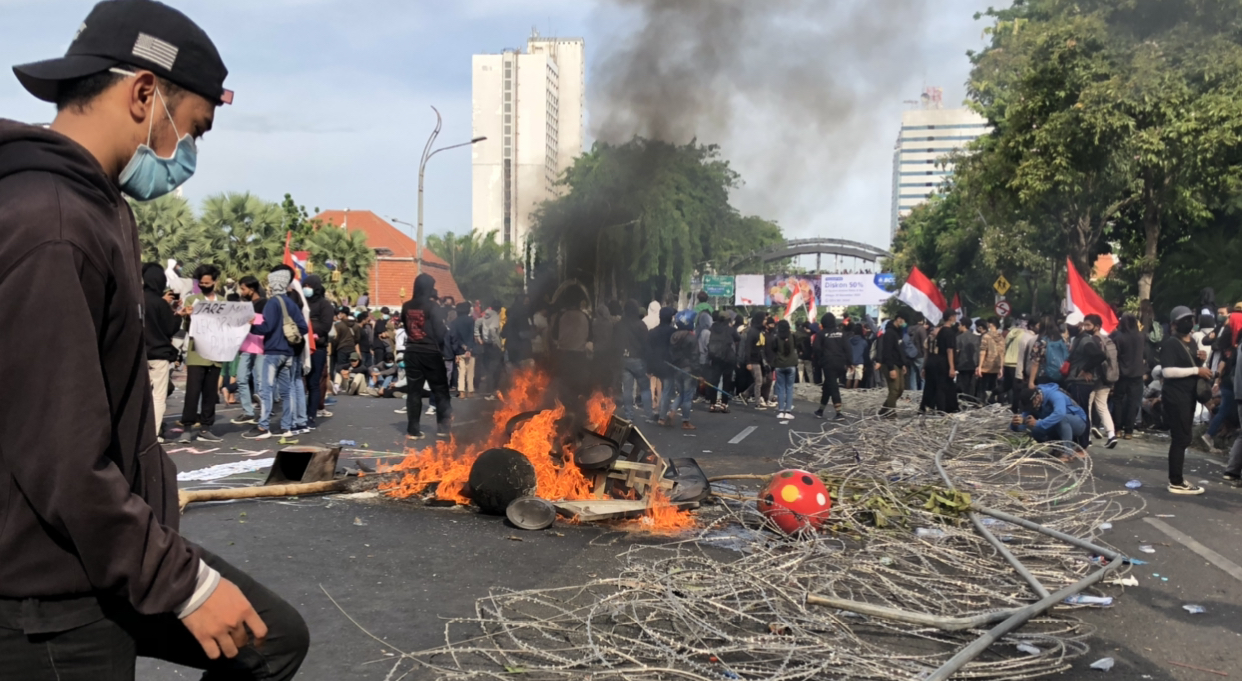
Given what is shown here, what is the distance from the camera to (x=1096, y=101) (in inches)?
830

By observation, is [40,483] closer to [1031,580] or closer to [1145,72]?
[1031,580]

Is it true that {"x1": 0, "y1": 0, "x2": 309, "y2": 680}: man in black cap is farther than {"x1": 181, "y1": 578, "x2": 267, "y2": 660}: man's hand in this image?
No

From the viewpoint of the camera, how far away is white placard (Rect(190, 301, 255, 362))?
10.9m

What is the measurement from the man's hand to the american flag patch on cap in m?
1.10

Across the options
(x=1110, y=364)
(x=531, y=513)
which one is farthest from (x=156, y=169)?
(x=1110, y=364)

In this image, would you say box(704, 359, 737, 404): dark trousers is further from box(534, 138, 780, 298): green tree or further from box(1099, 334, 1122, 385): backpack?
box(1099, 334, 1122, 385): backpack

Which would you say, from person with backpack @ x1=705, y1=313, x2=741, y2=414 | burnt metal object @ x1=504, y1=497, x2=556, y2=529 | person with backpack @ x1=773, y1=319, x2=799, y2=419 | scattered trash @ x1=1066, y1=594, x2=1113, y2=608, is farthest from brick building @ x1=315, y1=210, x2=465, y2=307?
scattered trash @ x1=1066, y1=594, x2=1113, y2=608

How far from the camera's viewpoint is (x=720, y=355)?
18312 millimetres

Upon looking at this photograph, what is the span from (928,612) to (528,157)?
42.4 ft

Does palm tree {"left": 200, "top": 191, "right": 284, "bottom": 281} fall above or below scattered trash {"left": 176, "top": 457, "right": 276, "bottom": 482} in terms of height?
above

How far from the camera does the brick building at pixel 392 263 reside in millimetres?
74562

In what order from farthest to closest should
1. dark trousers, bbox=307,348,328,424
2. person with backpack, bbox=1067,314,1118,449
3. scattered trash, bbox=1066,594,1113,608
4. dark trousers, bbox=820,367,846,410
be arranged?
dark trousers, bbox=820,367,846,410
person with backpack, bbox=1067,314,1118,449
dark trousers, bbox=307,348,328,424
scattered trash, bbox=1066,594,1113,608

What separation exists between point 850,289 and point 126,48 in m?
38.1

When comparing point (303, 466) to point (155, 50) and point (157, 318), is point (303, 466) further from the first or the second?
point (155, 50)
